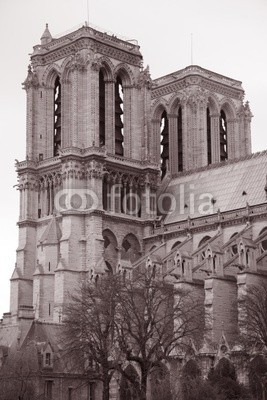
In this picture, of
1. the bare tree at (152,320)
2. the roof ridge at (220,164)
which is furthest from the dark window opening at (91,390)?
the roof ridge at (220,164)

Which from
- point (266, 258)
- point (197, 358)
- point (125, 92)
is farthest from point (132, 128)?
point (197, 358)

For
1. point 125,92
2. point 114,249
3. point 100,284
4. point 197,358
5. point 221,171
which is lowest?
point 197,358

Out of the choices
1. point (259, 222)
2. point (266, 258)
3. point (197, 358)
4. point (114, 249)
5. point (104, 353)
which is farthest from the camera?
point (114, 249)

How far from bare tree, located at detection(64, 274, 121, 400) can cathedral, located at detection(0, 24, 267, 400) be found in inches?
281

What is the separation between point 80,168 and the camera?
9106cm

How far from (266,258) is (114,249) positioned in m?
19.1

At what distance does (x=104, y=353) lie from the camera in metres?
67.4

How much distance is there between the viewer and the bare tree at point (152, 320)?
209 ft

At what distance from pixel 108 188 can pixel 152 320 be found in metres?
28.9

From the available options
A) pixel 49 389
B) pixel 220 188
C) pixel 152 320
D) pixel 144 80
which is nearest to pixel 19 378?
pixel 49 389

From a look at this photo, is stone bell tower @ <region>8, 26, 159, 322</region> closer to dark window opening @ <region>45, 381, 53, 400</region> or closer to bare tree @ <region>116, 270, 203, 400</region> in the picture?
dark window opening @ <region>45, 381, 53, 400</region>

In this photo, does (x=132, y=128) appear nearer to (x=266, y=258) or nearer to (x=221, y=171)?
(x=221, y=171)

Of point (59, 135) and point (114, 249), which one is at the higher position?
point (59, 135)

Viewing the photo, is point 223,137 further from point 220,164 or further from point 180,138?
point 220,164
